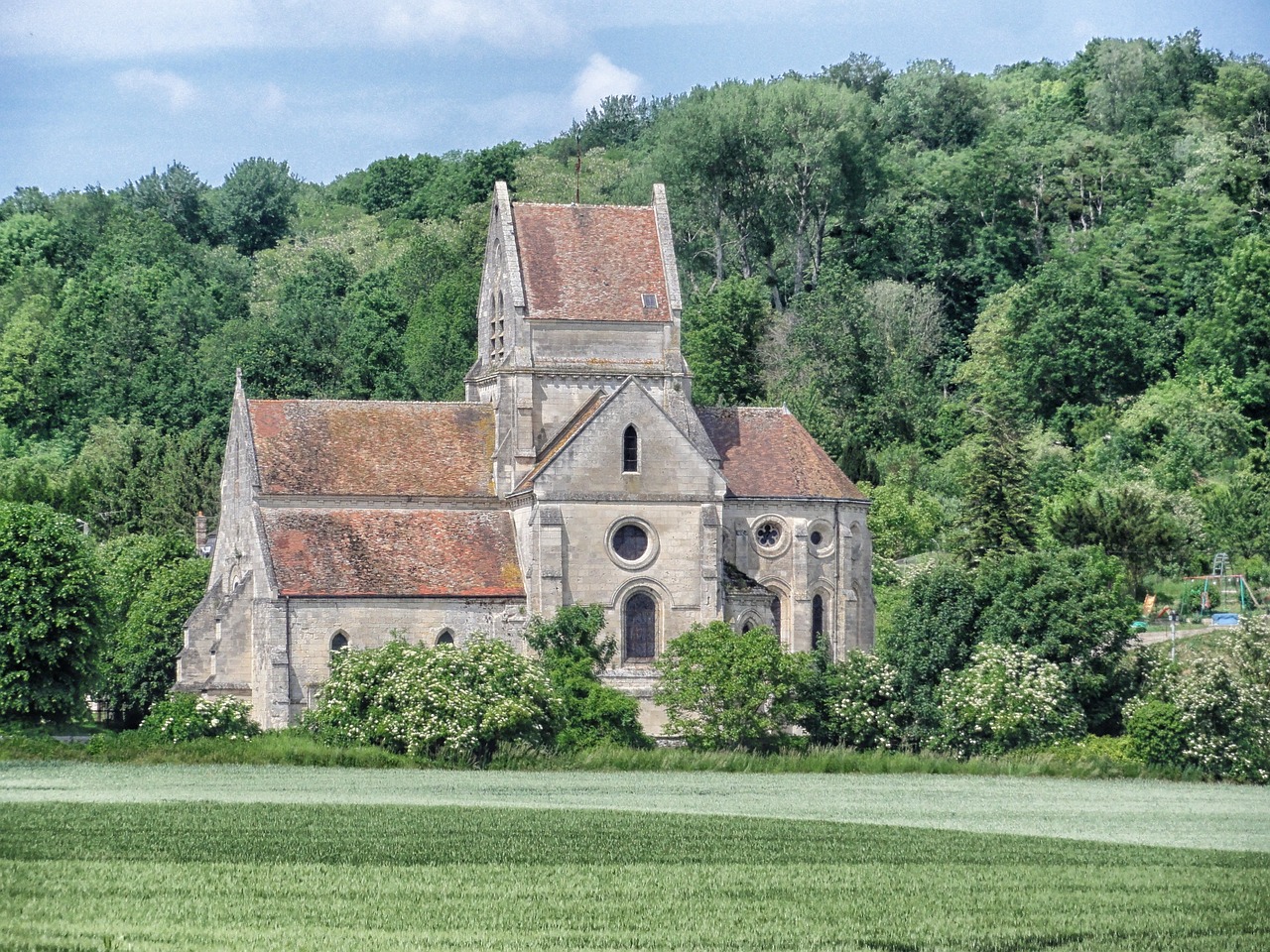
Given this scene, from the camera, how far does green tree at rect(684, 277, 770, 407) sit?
103 meters

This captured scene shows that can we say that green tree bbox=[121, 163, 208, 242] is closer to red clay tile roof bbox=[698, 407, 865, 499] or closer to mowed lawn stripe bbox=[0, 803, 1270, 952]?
red clay tile roof bbox=[698, 407, 865, 499]

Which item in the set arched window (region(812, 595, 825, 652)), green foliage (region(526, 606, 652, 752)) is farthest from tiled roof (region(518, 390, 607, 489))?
arched window (region(812, 595, 825, 652))

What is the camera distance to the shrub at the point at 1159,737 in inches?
2351

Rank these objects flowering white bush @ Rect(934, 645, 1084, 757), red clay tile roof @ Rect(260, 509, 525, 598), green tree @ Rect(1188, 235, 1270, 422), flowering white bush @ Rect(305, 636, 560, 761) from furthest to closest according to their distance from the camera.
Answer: green tree @ Rect(1188, 235, 1270, 422) < red clay tile roof @ Rect(260, 509, 525, 598) < flowering white bush @ Rect(934, 645, 1084, 757) < flowering white bush @ Rect(305, 636, 560, 761)

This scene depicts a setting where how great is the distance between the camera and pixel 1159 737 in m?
59.8

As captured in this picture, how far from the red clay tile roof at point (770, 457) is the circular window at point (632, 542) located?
4345 millimetres

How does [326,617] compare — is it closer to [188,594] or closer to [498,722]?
[498,722]

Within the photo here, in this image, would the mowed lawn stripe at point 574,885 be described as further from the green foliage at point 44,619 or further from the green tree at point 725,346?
the green tree at point 725,346

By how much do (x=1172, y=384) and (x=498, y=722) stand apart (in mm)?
54871

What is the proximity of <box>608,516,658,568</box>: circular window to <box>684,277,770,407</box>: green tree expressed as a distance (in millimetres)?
35123

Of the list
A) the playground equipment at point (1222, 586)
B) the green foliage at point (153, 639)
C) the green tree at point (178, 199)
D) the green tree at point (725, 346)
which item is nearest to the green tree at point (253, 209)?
the green tree at point (178, 199)

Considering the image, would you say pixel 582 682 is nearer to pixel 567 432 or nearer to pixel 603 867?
pixel 567 432

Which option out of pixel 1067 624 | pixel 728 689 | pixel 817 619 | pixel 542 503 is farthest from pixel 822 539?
pixel 542 503

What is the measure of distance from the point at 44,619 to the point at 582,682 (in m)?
16.1
